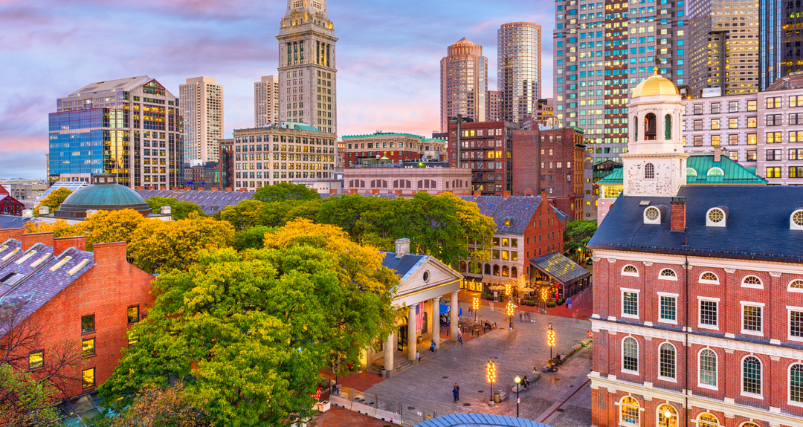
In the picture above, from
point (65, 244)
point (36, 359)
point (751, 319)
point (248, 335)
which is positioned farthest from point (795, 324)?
point (65, 244)

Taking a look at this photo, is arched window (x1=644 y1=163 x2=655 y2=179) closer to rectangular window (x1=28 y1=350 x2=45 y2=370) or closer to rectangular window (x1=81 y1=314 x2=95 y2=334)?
rectangular window (x1=81 y1=314 x2=95 y2=334)

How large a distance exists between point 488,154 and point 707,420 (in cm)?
12149

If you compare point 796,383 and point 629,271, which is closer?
point 796,383

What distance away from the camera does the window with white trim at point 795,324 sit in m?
36.5

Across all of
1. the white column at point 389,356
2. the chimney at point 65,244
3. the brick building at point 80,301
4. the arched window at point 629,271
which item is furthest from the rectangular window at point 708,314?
the chimney at point 65,244

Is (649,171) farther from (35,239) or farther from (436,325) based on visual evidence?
(35,239)

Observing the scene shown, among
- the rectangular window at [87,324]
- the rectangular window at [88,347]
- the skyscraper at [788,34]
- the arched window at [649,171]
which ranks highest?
the skyscraper at [788,34]

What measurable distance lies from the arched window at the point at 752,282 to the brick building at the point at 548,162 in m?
111

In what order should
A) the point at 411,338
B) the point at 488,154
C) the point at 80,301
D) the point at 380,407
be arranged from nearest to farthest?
the point at 80,301, the point at 380,407, the point at 411,338, the point at 488,154

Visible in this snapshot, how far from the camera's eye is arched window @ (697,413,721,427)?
3950cm

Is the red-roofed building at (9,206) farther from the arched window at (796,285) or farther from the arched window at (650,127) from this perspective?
the arched window at (796,285)

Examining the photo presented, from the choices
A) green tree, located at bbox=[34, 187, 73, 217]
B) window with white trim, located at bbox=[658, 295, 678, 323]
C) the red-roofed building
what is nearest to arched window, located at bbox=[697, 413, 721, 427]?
window with white trim, located at bbox=[658, 295, 678, 323]

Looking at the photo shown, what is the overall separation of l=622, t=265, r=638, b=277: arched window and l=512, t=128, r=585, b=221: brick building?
107m

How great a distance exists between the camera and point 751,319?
1506 inches
